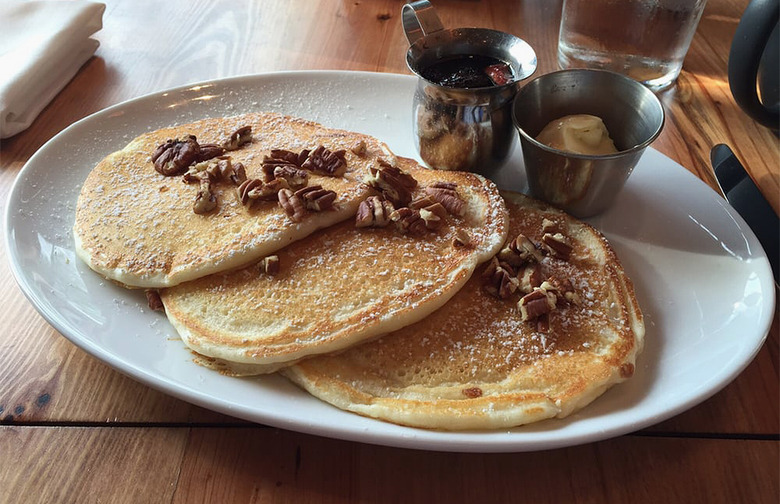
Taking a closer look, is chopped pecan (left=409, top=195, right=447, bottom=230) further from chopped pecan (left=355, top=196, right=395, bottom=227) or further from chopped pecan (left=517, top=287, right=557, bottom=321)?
chopped pecan (left=517, top=287, right=557, bottom=321)

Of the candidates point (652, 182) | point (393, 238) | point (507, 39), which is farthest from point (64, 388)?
point (652, 182)

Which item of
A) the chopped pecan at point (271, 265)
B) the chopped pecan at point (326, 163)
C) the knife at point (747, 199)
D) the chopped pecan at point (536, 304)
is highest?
the chopped pecan at point (326, 163)

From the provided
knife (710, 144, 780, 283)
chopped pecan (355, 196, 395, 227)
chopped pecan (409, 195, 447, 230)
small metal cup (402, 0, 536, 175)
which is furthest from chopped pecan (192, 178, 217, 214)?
knife (710, 144, 780, 283)

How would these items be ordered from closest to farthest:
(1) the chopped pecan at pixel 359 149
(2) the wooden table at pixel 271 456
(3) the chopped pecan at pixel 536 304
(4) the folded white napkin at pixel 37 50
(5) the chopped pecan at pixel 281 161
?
(2) the wooden table at pixel 271 456, (3) the chopped pecan at pixel 536 304, (5) the chopped pecan at pixel 281 161, (1) the chopped pecan at pixel 359 149, (4) the folded white napkin at pixel 37 50

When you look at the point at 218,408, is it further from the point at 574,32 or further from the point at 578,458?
the point at 574,32

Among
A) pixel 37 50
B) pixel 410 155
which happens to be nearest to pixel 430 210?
pixel 410 155

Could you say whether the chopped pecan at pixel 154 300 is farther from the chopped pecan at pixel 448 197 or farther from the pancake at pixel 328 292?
the chopped pecan at pixel 448 197

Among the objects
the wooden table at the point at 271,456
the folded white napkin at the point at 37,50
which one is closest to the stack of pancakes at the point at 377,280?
the wooden table at the point at 271,456
